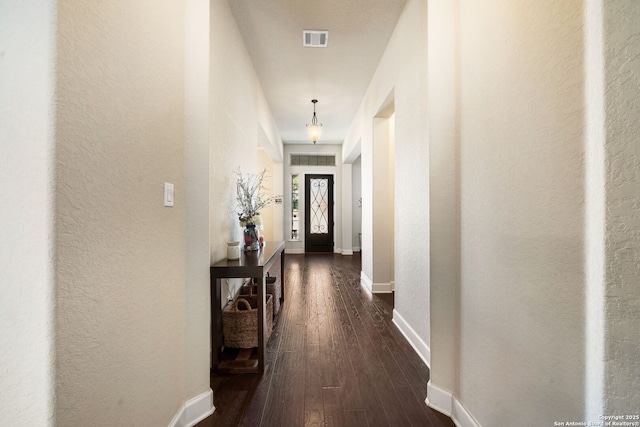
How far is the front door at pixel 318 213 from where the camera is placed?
23.9 ft

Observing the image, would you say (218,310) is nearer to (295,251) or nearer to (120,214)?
(120,214)

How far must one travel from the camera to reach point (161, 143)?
4.00 ft

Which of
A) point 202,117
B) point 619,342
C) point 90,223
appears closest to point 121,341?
point 90,223

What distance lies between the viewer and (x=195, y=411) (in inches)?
55.4

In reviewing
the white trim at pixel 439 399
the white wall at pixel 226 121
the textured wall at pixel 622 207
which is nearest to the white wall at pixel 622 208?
the textured wall at pixel 622 207

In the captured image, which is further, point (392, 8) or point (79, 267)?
point (392, 8)

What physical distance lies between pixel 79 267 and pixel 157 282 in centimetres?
41

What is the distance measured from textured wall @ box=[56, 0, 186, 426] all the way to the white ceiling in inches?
51.8

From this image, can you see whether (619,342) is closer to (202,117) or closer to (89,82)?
(89,82)

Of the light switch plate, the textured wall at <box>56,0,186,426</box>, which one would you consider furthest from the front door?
the light switch plate

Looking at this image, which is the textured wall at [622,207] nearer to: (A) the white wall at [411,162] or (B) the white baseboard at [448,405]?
(B) the white baseboard at [448,405]

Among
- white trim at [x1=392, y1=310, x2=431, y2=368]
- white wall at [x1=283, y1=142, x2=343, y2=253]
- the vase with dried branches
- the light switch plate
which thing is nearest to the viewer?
the light switch plate

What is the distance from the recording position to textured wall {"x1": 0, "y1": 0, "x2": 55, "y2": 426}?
709 millimetres

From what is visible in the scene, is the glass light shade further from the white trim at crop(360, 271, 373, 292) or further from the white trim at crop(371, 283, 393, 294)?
the white trim at crop(371, 283, 393, 294)
